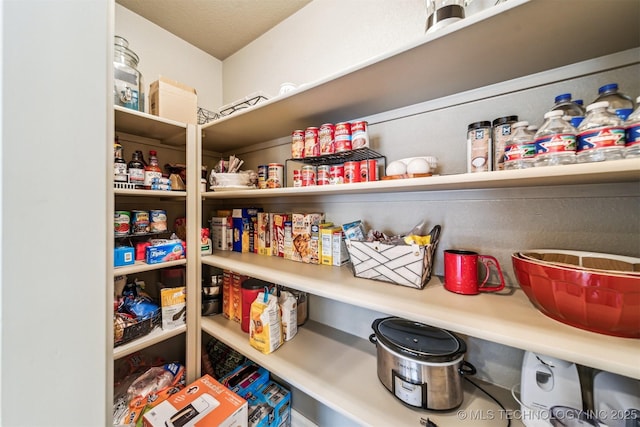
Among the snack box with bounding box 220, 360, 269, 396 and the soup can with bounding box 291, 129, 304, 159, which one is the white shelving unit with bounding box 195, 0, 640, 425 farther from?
the snack box with bounding box 220, 360, 269, 396

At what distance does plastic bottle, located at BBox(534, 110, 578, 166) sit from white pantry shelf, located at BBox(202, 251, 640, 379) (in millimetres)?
396

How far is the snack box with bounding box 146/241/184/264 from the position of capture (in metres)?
1.19

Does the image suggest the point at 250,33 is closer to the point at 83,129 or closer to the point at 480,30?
the point at 480,30

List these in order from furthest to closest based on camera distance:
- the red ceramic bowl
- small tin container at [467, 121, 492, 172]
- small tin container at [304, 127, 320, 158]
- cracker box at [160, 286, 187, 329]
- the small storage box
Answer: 1. cracker box at [160, 286, 187, 329]
2. small tin container at [304, 127, 320, 158]
3. the small storage box
4. small tin container at [467, 121, 492, 172]
5. the red ceramic bowl

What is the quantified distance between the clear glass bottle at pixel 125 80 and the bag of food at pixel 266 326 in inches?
47.8

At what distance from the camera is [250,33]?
1.61 meters

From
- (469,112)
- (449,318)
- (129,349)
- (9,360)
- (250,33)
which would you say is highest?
(250,33)

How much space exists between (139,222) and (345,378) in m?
1.26

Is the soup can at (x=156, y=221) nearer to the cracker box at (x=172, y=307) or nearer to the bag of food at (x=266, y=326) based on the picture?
the cracker box at (x=172, y=307)

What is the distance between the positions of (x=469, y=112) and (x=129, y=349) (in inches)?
70.4

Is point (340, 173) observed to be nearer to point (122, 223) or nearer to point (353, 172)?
point (353, 172)

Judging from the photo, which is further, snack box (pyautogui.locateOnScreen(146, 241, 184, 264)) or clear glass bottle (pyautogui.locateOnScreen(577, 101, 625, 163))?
snack box (pyautogui.locateOnScreen(146, 241, 184, 264))

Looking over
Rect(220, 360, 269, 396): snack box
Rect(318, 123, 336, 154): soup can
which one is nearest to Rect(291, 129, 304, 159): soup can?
Rect(318, 123, 336, 154): soup can

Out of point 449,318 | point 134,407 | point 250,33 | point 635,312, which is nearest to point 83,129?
point 449,318
